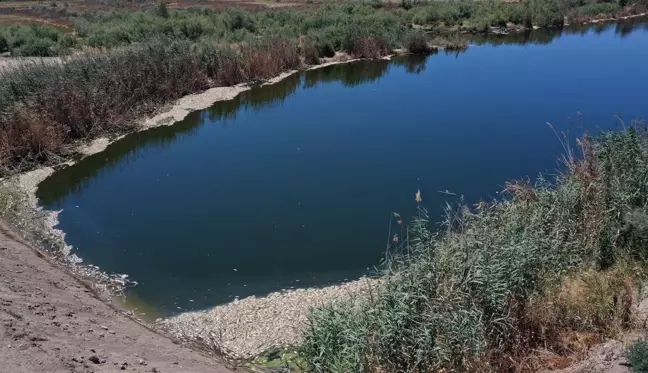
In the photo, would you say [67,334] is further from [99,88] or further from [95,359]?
[99,88]

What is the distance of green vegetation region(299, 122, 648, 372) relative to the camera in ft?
17.4

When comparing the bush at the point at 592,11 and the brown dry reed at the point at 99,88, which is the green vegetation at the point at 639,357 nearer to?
the brown dry reed at the point at 99,88

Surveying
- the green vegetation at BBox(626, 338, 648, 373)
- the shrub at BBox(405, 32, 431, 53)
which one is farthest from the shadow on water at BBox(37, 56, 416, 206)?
the green vegetation at BBox(626, 338, 648, 373)

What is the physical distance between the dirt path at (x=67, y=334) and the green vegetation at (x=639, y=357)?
408 cm

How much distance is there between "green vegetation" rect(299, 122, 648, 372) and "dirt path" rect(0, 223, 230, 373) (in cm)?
176

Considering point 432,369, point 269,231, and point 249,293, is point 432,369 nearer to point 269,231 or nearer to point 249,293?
point 249,293

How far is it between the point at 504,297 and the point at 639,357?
55.0 inches

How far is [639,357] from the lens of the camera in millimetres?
4418

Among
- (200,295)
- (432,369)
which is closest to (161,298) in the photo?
(200,295)

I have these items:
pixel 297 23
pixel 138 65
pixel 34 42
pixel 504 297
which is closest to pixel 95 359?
pixel 504 297

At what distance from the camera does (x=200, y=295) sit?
28.6ft

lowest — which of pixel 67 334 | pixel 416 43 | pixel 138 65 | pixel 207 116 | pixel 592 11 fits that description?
pixel 67 334

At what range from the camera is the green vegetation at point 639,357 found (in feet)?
14.3

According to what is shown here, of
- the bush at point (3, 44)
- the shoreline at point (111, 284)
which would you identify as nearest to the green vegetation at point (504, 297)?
the shoreline at point (111, 284)
